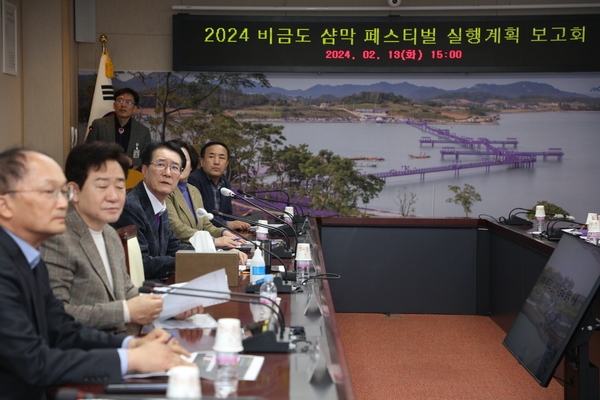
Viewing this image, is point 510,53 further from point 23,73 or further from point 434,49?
point 23,73

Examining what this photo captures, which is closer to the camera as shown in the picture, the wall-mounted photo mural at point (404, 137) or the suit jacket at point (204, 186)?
the suit jacket at point (204, 186)

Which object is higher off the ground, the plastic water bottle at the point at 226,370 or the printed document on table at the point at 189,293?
the printed document on table at the point at 189,293

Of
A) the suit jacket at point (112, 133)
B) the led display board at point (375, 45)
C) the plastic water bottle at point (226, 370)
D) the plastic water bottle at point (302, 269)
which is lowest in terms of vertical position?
the plastic water bottle at point (302, 269)

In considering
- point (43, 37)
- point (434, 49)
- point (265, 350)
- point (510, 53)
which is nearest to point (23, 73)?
point (43, 37)

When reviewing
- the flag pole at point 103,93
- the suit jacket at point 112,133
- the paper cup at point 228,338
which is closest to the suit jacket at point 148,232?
the paper cup at point 228,338

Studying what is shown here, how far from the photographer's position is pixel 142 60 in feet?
22.4

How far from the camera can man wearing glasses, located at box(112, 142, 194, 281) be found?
10.8 ft

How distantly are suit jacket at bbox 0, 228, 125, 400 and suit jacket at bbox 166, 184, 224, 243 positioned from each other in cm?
258

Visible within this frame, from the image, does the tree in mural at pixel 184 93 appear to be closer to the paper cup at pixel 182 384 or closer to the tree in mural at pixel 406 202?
the tree in mural at pixel 406 202

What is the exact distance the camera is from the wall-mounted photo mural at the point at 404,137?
22.5 feet

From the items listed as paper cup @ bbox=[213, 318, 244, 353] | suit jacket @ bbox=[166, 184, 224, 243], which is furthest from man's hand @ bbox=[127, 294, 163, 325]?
suit jacket @ bbox=[166, 184, 224, 243]

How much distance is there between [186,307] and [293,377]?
0.59 meters

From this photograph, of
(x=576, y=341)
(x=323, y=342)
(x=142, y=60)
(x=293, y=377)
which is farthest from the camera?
(x=142, y=60)

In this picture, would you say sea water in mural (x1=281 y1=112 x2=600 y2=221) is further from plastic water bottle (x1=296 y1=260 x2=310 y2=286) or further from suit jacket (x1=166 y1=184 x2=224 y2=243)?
plastic water bottle (x1=296 y1=260 x2=310 y2=286)
